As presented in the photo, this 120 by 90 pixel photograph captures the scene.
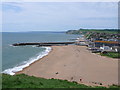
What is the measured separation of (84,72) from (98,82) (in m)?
5.04

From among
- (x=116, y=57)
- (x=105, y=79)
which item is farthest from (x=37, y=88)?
(x=116, y=57)

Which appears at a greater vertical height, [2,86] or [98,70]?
[2,86]

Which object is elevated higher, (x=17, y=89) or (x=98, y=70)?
(x=17, y=89)

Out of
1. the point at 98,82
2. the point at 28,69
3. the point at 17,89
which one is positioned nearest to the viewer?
the point at 17,89

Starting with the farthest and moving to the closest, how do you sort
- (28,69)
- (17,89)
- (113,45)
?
(113,45) → (28,69) → (17,89)

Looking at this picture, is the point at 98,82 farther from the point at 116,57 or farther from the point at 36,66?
the point at 116,57

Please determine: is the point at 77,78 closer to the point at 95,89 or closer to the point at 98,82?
the point at 98,82

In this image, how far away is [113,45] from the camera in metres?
51.9

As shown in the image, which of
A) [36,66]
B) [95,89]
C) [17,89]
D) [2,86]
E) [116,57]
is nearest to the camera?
[17,89]

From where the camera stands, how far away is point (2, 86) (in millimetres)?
10766

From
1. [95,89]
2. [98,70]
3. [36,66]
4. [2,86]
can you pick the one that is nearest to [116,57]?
[98,70]

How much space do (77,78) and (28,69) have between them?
8413mm

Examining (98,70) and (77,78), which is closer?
(77,78)

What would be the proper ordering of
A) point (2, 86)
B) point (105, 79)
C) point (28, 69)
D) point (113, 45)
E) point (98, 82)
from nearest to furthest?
point (2, 86)
point (98, 82)
point (105, 79)
point (28, 69)
point (113, 45)
